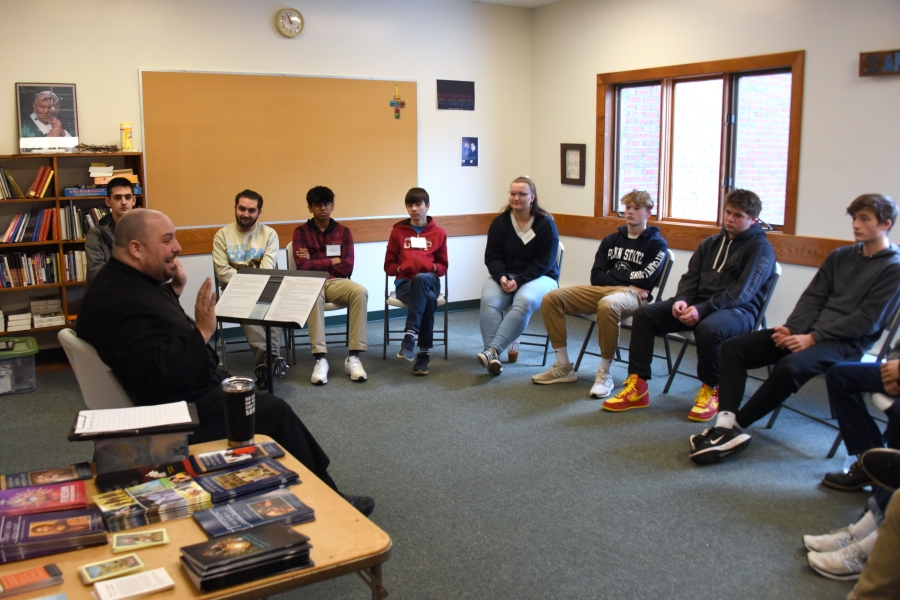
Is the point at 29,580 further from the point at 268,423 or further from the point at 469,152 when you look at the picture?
the point at 469,152

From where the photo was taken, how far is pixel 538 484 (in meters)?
3.37

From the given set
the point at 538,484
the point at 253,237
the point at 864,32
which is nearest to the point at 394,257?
the point at 253,237

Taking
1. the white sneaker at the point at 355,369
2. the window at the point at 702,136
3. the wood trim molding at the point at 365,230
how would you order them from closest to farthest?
1. the white sneaker at the point at 355,369
2. the window at the point at 702,136
3. the wood trim molding at the point at 365,230

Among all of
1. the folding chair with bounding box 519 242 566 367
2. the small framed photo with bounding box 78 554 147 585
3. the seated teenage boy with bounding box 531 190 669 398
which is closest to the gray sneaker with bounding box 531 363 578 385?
the seated teenage boy with bounding box 531 190 669 398

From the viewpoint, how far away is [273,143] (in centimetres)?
603

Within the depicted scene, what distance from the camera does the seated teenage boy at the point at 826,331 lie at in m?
3.51

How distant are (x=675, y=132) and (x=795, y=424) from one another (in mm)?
2776

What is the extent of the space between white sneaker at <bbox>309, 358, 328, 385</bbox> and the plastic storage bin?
1.71 meters

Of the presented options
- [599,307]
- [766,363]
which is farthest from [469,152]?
[766,363]

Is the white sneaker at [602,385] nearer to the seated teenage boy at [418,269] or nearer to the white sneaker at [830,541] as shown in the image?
the seated teenage boy at [418,269]

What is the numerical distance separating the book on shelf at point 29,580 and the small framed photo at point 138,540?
12cm

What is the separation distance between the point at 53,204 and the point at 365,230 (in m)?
2.35

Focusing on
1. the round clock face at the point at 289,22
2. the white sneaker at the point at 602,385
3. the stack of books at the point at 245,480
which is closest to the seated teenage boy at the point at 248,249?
the round clock face at the point at 289,22

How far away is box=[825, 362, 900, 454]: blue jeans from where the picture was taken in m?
3.22
